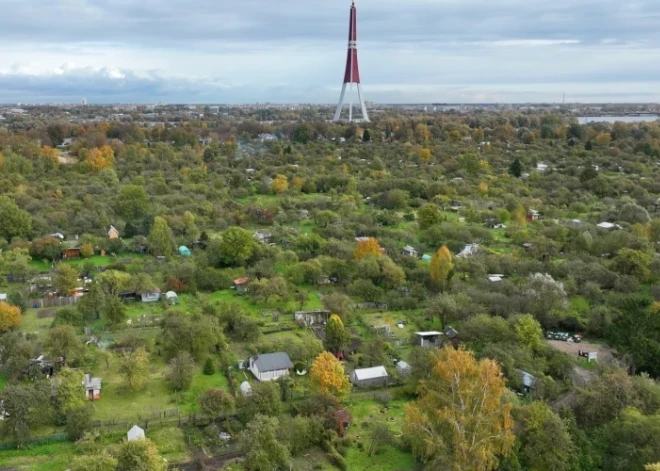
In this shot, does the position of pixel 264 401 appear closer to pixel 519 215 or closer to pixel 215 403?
pixel 215 403

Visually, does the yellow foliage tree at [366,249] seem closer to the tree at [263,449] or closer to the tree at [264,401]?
the tree at [264,401]

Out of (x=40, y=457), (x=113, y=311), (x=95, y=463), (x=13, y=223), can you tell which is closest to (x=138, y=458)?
(x=95, y=463)

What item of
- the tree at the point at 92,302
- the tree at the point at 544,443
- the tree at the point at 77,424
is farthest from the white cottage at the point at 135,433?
the tree at the point at 544,443

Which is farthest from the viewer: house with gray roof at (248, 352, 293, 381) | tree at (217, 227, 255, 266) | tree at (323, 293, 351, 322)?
tree at (217, 227, 255, 266)

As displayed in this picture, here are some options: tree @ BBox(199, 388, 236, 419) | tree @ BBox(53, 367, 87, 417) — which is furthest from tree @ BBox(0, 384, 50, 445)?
tree @ BBox(199, 388, 236, 419)

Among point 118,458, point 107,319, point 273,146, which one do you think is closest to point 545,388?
point 118,458

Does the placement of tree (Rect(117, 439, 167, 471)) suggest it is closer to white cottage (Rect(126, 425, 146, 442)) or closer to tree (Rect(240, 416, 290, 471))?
white cottage (Rect(126, 425, 146, 442))
